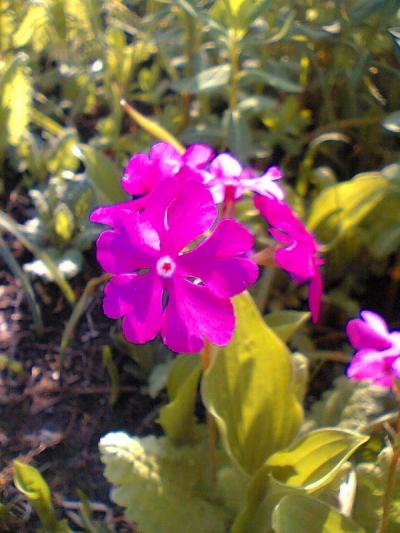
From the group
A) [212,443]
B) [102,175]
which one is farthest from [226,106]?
[212,443]

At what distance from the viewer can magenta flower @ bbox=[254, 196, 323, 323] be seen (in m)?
0.91

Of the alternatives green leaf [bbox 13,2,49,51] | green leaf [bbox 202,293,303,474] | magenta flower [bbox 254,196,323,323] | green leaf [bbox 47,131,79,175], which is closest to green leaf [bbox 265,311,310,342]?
green leaf [bbox 202,293,303,474]

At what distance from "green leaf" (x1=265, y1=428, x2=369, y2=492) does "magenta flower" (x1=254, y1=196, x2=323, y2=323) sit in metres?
0.18

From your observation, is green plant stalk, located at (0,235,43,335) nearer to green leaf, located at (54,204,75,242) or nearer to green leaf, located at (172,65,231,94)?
green leaf, located at (54,204,75,242)

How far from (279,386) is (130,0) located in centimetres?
139

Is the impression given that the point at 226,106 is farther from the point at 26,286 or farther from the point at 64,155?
the point at 26,286

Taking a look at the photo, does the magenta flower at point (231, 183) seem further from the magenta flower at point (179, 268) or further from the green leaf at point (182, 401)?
the green leaf at point (182, 401)

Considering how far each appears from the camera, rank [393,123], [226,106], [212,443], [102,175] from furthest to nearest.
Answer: [226,106]
[102,175]
[393,123]
[212,443]

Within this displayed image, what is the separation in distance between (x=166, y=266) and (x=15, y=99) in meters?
0.89

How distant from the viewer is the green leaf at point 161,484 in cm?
112

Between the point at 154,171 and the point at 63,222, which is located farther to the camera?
the point at 63,222

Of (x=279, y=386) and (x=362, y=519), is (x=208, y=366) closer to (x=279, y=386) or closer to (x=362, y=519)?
(x=279, y=386)

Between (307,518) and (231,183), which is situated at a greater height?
(231,183)

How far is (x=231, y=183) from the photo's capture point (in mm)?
953
